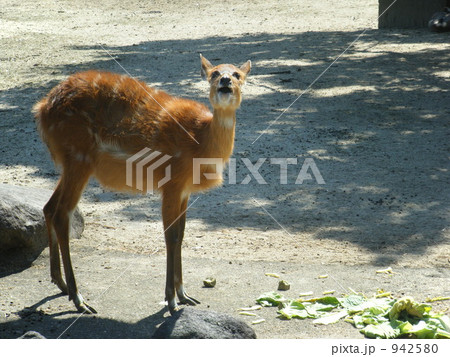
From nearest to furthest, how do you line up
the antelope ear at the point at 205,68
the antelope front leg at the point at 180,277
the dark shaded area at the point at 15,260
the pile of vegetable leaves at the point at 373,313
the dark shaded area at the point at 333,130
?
1. the pile of vegetable leaves at the point at 373,313
2. the antelope front leg at the point at 180,277
3. the antelope ear at the point at 205,68
4. the dark shaded area at the point at 15,260
5. the dark shaded area at the point at 333,130

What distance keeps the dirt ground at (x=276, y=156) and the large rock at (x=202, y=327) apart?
471 mm

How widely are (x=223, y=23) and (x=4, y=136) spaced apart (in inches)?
353

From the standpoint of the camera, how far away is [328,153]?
9.26m

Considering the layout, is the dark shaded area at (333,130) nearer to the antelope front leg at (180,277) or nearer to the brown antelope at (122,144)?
the antelope front leg at (180,277)

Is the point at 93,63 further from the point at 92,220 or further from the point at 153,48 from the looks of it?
the point at 92,220

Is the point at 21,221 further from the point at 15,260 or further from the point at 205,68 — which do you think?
the point at 205,68

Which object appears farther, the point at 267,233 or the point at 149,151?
the point at 267,233

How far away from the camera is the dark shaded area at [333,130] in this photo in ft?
24.2

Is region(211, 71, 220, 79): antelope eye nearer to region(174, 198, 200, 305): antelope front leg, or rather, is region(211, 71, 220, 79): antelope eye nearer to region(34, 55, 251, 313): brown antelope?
region(34, 55, 251, 313): brown antelope

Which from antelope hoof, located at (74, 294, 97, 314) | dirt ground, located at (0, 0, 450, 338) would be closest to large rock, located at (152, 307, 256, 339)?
dirt ground, located at (0, 0, 450, 338)

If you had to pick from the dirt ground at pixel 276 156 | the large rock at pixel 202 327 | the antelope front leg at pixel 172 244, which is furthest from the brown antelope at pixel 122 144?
the large rock at pixel 202 327

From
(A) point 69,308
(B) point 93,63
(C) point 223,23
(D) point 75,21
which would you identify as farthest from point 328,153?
(D) point 75,21

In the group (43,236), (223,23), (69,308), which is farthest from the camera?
(223,23)

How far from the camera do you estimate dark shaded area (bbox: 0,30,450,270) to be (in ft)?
24.2
